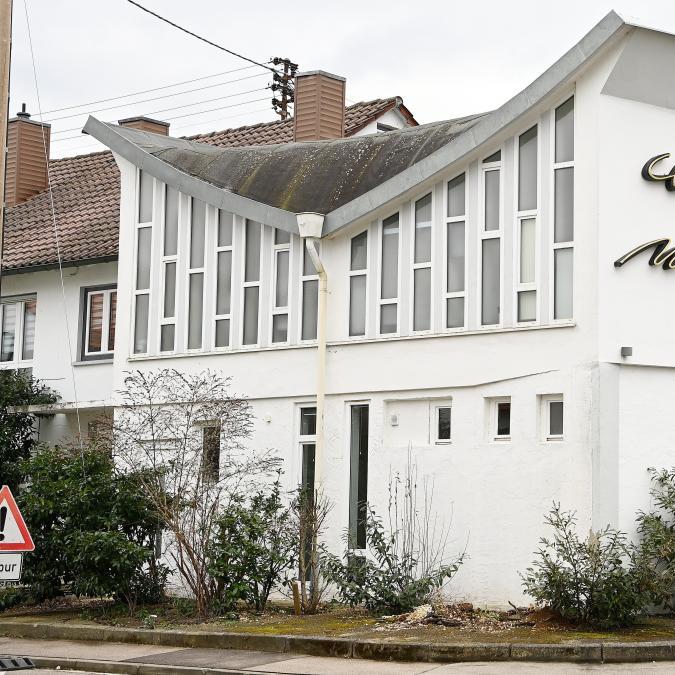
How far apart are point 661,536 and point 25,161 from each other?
19883 millimetres

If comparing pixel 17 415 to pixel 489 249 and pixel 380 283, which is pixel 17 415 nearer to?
pixel 380 283

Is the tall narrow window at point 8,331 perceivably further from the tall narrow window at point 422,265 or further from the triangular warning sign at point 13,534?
the triangular warning sign at point 13,534

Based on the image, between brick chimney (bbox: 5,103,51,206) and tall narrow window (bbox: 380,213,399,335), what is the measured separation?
45.2ft

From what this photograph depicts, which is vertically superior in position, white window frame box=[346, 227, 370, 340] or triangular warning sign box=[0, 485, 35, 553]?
white window frame box=[346, 227, 370, 340]

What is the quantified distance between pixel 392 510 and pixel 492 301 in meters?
3.25

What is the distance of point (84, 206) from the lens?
91.8 feet

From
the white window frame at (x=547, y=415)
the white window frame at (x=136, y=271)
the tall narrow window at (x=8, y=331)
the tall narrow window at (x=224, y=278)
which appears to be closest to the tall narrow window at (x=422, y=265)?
the white window frame at (x=547, y=415)

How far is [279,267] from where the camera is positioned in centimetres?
2103

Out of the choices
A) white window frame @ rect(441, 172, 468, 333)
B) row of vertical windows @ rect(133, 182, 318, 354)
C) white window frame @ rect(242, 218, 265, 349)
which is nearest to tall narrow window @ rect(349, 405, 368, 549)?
row of vertical windows @ rect(133, 182, 318, 354)

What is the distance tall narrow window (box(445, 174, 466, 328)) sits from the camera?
62.1 feet

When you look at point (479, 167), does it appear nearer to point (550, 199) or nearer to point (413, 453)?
point (550, 199)

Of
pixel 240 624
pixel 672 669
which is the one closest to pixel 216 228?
pixel 240 624

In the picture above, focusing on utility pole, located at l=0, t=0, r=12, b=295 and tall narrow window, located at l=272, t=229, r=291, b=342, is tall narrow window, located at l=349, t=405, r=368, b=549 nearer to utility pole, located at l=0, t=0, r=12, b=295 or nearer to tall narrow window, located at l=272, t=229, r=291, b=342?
tall narrow window, located at l=272, t=229, r=291, b=342

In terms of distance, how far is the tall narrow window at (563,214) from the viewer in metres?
17.9
